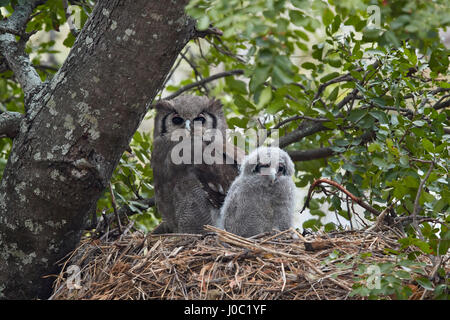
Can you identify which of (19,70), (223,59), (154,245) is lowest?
(154,245)

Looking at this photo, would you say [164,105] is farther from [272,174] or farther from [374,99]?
[374,99]

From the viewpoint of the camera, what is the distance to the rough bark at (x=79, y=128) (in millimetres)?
2445

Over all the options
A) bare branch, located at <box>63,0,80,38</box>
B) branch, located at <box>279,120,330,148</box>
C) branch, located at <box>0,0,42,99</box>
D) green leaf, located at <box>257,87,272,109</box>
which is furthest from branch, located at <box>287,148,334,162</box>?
green leaf, located at <box>257,87,272,109</box>

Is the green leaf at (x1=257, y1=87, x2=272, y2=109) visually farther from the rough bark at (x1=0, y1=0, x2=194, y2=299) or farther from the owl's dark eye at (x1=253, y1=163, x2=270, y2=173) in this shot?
the owl's dark eye at (x1=253, y1=163, x2=270, y2=173)

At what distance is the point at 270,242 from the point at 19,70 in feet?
5.71

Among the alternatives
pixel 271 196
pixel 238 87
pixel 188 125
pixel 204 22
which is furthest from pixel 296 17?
pixel 238 87

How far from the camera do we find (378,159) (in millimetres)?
2555

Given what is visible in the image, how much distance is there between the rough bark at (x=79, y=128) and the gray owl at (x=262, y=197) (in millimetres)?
867

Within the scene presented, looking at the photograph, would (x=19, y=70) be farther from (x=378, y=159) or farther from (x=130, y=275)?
(x=378, y=159)

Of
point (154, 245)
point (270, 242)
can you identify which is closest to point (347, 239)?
point (270, 242)

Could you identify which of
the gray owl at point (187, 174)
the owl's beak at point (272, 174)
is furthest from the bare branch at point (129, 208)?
the owl's beak at point (272, 174)

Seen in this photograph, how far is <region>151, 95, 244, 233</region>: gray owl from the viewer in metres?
3.47

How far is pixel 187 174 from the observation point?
11.4 ft

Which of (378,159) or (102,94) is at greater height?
(102,94)
